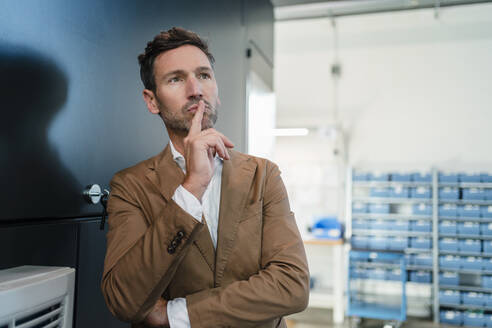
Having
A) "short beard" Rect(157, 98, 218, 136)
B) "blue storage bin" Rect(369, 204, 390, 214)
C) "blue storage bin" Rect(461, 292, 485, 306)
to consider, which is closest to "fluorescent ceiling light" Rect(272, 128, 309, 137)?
"blue storage bin" Rect(369, 204, 390, 214)

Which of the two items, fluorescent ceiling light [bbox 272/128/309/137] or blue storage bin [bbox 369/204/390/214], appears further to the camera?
fluorescent ceiling light [bbox 272/128/309/137]

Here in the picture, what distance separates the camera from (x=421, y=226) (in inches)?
227

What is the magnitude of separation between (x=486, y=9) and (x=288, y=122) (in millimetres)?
3320

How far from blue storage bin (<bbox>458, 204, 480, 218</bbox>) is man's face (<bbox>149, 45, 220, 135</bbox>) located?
17.8ft

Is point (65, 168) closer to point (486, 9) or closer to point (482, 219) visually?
point (482, 219)

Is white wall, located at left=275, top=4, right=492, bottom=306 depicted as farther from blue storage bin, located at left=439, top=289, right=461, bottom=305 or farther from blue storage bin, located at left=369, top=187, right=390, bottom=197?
blue storage bin, located at left=439, top=289, right=461, bottom=305

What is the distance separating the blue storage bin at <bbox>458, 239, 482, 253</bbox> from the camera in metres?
5.52

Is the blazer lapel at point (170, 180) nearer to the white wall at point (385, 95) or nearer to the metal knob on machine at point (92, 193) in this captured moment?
the metal knob on machine at point (92, 193)

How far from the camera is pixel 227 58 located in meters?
2.16

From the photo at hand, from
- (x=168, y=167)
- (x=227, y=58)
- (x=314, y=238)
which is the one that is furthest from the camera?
(x=314, y=238)

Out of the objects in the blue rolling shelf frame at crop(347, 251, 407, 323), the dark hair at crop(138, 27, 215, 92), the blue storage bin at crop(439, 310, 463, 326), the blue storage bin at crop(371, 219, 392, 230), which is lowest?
the blue storage bin at crop(439, 310, 463, 326)

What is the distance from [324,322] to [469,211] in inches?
95.4

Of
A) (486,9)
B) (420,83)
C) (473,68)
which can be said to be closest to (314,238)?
(420,83)

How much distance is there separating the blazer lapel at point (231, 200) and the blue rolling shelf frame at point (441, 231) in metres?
4.92
